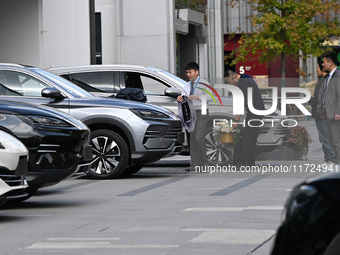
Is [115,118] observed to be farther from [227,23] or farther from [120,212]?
[227,23]

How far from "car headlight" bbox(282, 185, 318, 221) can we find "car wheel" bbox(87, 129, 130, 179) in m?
9.64

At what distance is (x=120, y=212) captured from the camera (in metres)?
9.66

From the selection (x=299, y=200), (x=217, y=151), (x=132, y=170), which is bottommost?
(x=132, y=170)

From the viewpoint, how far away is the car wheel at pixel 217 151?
50.4 feet

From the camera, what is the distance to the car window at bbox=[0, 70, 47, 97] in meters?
13.1

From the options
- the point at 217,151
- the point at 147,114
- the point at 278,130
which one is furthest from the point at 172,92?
the point at 278,130

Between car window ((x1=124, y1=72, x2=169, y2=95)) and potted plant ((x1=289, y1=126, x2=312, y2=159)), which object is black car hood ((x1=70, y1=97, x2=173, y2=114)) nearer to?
car window ((x1=124, y1=72, x2=169, y2=95))

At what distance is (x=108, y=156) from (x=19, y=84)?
69.6 inches

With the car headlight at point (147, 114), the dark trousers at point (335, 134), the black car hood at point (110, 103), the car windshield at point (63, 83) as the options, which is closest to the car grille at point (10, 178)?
the car windshield at point (63, 83)

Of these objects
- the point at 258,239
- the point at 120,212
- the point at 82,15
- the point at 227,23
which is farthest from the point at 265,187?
the point at 227,23

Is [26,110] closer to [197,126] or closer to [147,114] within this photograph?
[147,114]

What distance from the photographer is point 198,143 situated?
15383mm

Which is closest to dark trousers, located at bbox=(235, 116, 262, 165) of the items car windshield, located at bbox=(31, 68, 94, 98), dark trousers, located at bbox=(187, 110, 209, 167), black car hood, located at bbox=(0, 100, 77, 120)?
dark trousers, located at bbox=(187, 110, 209, 167)

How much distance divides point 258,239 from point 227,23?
52.0 meters
